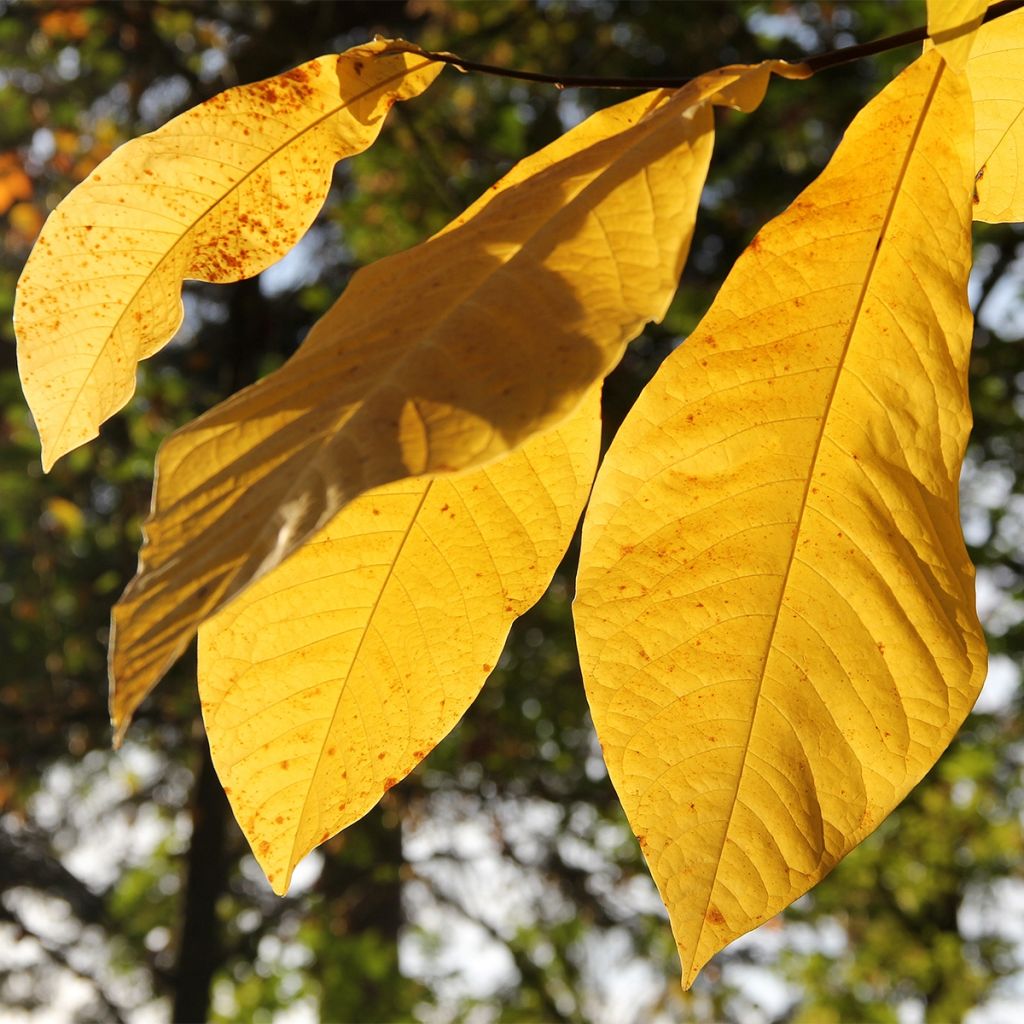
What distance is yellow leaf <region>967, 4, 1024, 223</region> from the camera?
20.8 inches

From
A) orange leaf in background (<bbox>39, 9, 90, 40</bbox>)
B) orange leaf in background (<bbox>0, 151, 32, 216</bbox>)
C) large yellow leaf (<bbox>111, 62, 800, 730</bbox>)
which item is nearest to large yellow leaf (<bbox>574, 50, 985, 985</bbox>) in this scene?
large yellow leaf (<bbox>111, 62, 800, 730</bbox>)

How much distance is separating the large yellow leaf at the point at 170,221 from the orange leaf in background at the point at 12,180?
12.7ft

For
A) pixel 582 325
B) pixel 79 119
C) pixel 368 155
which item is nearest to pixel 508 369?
pixel 582 325

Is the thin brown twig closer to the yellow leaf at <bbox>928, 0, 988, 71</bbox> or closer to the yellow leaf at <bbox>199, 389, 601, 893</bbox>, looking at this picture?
the yellow leaf at <bbox>928, 0, 988, 71</bbox>

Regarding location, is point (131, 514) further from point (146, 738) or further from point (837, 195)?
point (837, 195)

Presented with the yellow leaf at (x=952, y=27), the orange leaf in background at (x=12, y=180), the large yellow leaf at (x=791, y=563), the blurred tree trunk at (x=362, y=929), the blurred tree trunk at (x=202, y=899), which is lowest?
the blurred tree trunk at (x=362, y=929)

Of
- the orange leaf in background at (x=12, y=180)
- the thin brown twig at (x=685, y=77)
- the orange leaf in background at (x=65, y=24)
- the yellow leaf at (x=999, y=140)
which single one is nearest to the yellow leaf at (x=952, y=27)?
the thin brown twig at (x=685, y=77)

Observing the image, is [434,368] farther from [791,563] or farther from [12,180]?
Result: [12,180]

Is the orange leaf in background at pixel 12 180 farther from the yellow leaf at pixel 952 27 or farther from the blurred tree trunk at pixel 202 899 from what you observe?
the yellow leaf at pixel 952 27

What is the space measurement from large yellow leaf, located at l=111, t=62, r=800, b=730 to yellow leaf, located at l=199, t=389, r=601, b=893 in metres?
0.13

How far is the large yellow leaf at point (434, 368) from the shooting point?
0.85ft

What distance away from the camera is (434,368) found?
30cm

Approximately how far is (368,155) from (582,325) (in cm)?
346

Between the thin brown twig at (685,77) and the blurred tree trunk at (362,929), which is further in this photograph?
the blurred tree trunk at (362,929)
